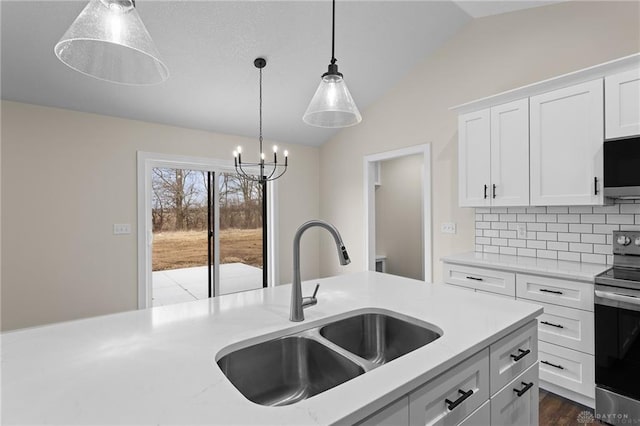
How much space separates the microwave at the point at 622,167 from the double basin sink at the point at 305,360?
183 cm

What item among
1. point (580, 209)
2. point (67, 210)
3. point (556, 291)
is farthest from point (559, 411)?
point (67, 210)

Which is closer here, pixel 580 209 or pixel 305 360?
pixel 305 360

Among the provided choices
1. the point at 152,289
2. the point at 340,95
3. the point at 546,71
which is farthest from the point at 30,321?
the point at 546,71

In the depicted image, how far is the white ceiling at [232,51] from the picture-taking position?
8.33 feet

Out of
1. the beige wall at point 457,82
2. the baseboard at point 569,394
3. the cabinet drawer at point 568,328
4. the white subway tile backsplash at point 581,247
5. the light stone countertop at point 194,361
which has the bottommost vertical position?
the baseboard at point 569,394

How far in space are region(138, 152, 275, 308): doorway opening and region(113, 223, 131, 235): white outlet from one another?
0.37ft

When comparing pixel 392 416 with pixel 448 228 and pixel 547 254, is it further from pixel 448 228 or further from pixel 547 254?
pixel 448 228

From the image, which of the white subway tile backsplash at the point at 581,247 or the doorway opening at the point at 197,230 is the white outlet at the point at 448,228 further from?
the doorway opening at the point at 197,230

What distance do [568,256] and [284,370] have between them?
2574 millimetres

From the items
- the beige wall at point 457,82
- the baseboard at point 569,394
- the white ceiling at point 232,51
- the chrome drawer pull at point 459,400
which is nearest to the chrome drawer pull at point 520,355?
the chrome drawer pull at point 459,400

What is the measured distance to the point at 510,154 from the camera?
8.70ft

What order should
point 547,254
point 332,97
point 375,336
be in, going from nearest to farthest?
point 375,336 < point 332,97 < point 547,254

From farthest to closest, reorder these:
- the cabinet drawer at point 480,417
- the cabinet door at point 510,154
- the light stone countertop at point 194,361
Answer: the cabinet door at point 510,154
the cabinet drawer at point 480,417
the light stone countertop at point 194,361

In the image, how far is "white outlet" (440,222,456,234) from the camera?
340 centimetres
